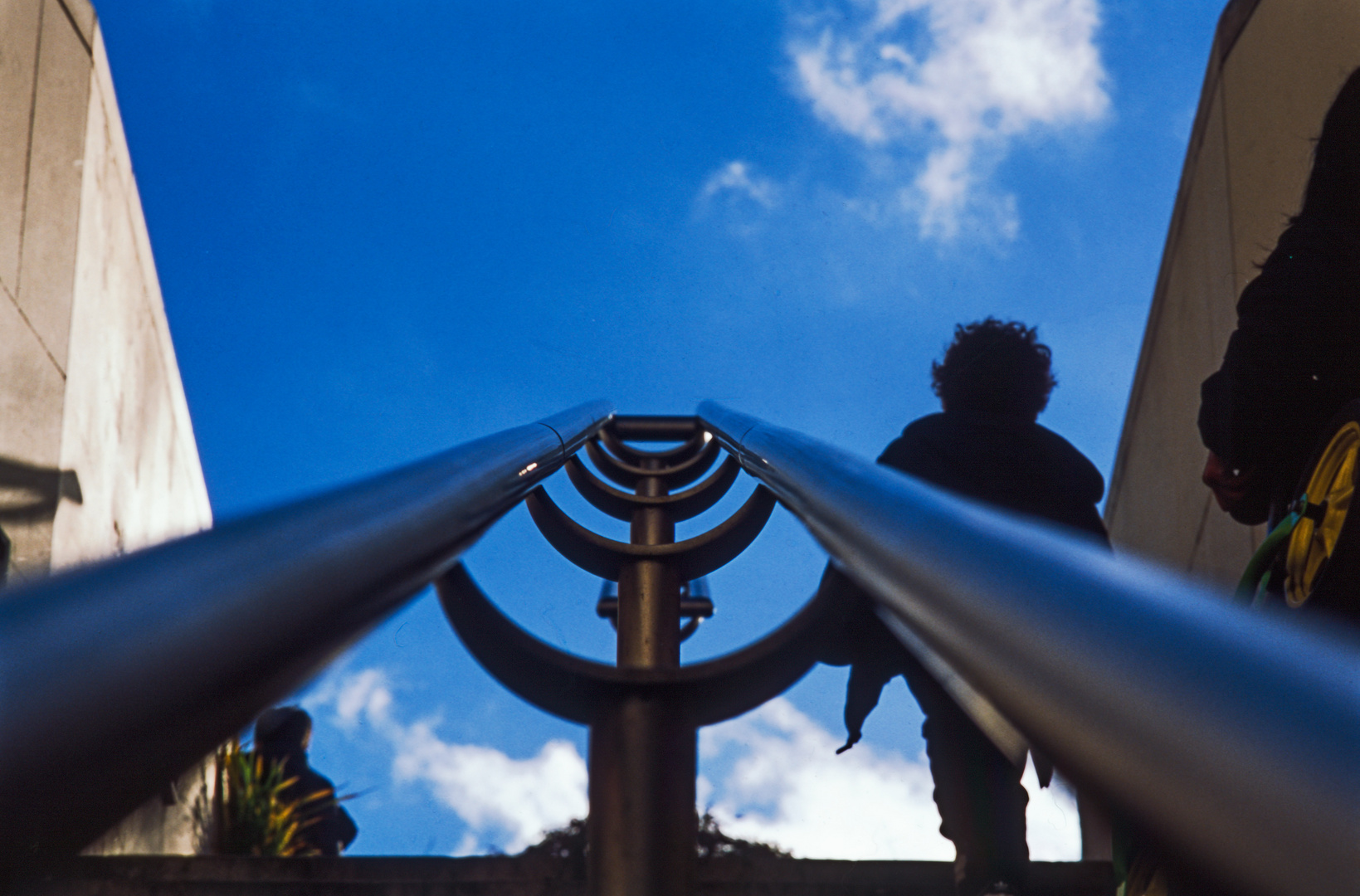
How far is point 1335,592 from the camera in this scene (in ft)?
5.12

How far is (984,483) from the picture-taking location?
247cm

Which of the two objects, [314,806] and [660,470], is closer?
[660,470]

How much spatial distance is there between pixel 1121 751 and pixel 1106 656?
5cm

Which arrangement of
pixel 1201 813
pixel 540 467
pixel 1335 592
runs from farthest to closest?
pixel 540 467 → pixel 1335 592 → pixel 1201 813

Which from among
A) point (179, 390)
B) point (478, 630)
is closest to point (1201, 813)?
point (478, 630)

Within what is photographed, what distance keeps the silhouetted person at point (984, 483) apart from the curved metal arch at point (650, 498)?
0.43 meters

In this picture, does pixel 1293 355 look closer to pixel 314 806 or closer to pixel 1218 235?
pixel 1218 235

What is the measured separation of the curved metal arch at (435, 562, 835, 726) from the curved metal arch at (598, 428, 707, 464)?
7.19ft

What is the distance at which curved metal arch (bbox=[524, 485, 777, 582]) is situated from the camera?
1634 millimetres

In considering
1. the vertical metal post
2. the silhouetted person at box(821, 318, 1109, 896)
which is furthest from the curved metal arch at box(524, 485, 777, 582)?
the vertical metal post

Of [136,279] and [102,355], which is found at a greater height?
[136,279]

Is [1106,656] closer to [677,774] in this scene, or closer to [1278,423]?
[677,774]

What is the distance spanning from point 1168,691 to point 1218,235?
4.88 m

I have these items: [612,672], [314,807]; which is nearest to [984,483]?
[612,672]
